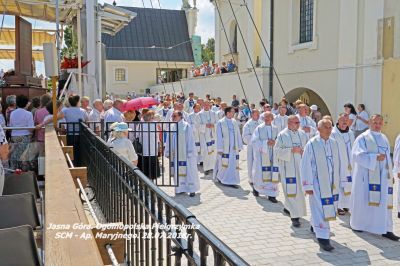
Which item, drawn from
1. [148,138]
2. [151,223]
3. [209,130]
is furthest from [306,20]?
[151,223]

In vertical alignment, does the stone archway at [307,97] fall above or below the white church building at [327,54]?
below

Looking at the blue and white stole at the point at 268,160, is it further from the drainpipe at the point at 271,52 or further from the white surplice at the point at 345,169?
the drainpipe at the point at 271,52

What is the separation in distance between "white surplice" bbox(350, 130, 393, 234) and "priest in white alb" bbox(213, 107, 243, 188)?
3.71 metres

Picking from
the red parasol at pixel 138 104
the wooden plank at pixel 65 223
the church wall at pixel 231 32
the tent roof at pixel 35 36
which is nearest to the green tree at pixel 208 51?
the church wall at pixel 231 32

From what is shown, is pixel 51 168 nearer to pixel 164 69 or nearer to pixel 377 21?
pixel 377 21

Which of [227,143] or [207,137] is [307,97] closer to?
[207,137]

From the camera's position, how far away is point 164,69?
147ft

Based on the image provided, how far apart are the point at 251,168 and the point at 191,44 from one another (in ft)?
119

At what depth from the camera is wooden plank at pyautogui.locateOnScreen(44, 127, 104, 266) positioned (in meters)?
2.29

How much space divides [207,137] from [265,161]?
3.83 metres

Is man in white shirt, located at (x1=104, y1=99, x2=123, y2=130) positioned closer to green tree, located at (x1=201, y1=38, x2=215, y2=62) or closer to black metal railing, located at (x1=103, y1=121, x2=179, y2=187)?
black metal railing, located at (x1=103, y1=121, x2=179, y2=187)

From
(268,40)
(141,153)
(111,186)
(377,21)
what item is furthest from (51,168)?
(268,40)

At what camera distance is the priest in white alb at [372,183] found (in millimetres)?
6844

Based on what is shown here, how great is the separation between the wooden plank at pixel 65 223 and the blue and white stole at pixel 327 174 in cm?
364
